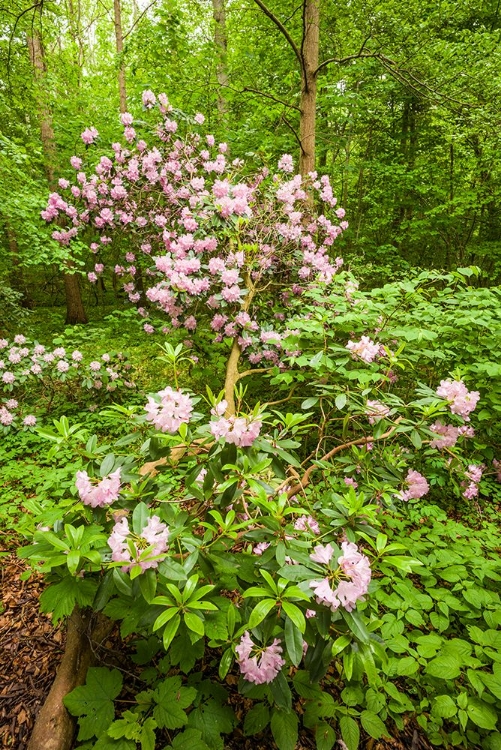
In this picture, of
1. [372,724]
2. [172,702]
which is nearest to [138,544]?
[172,702]

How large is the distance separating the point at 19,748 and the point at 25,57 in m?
10.6

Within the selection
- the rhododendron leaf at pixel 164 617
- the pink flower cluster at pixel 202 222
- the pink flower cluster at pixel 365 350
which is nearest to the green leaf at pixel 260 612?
the rhododendron leaf at pixel 164 617

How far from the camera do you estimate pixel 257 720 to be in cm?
145

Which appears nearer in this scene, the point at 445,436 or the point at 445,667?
the point at 445,667

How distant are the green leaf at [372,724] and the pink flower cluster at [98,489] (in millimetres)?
1335

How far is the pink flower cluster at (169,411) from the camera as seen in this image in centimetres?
143

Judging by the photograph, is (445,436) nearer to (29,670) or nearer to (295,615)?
(295,615)

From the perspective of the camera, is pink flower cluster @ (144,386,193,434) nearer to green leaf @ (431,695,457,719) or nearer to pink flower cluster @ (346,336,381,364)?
pink flower cluster @ (346,336,381,364)

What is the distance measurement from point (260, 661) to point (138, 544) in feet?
1.78

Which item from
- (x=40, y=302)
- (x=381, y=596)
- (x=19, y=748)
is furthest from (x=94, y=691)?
(x=40, y=302)

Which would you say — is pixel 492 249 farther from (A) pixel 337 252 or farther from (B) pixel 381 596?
(B) pixel 381 596

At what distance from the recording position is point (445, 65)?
6145 mm

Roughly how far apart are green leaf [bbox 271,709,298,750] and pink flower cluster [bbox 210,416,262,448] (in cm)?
96

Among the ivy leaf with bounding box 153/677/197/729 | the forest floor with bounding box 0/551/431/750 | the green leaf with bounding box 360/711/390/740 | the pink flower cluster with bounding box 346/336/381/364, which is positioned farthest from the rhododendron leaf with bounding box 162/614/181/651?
the pink flower cluster with bounding box 346/336/381/364
